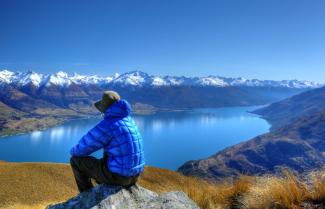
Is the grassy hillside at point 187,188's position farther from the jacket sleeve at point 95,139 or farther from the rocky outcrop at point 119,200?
the jacket sleeve at point 95,139

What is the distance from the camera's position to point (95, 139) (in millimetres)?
6574

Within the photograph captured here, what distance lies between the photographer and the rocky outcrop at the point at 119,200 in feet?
22.3

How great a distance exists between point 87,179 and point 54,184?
724 cm

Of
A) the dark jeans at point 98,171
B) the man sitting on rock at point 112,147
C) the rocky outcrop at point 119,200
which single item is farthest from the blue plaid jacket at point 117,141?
the rocky outcrop at point 119,200

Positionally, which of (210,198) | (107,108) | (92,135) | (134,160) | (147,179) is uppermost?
(107,108)

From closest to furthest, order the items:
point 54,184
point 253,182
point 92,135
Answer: point 92,135, point 253,182, point 54,184

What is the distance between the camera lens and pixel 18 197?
1220 centimetres

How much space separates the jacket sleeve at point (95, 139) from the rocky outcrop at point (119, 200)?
887 millimetres

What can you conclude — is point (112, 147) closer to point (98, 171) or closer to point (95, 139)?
point (95, 139)

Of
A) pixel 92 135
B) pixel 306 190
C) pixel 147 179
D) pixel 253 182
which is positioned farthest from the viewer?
pixel 147 179

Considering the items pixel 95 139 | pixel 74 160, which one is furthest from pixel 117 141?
pixel 74 160

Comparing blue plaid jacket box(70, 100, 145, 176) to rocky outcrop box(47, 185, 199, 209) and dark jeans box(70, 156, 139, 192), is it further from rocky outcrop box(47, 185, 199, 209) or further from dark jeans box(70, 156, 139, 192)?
rocky outcrop box(47, 185, 199, 209)

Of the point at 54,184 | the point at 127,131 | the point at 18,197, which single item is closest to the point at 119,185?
the point at 127,131

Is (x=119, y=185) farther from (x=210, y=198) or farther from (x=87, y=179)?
(x=210, y=198)
